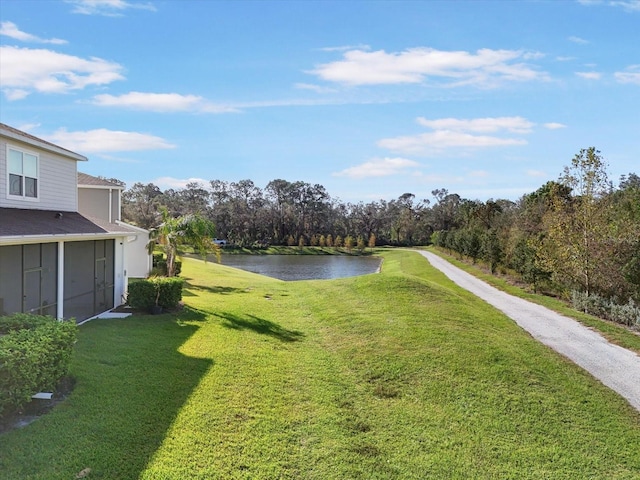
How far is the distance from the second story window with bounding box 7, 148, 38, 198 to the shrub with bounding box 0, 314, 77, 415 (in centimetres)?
547

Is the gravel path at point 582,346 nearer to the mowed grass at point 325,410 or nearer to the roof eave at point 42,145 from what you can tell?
the mowed grass at point 325,410

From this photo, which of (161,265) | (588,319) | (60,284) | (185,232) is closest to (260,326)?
(60,284)

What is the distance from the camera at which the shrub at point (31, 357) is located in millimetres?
5846

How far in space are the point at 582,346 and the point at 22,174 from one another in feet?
48.9

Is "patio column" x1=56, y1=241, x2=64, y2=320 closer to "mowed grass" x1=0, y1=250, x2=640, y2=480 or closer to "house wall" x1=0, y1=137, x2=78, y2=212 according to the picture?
"mowed grass" x1=0, y1=250, x2=640, y2=480

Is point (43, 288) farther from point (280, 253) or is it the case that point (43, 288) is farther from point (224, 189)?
point (224, 189)

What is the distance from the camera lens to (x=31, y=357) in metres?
6.12

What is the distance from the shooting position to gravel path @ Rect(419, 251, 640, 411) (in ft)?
31.1

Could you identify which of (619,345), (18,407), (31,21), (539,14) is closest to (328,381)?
(18,407)

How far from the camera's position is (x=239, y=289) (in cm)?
2225

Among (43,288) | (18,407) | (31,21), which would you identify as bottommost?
(18,407)

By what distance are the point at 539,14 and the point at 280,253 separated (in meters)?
57.2

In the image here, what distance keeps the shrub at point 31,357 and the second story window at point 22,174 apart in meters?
5.47

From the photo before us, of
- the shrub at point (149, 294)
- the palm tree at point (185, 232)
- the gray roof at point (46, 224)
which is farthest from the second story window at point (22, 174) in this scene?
the palm tree at point (185, 232)
